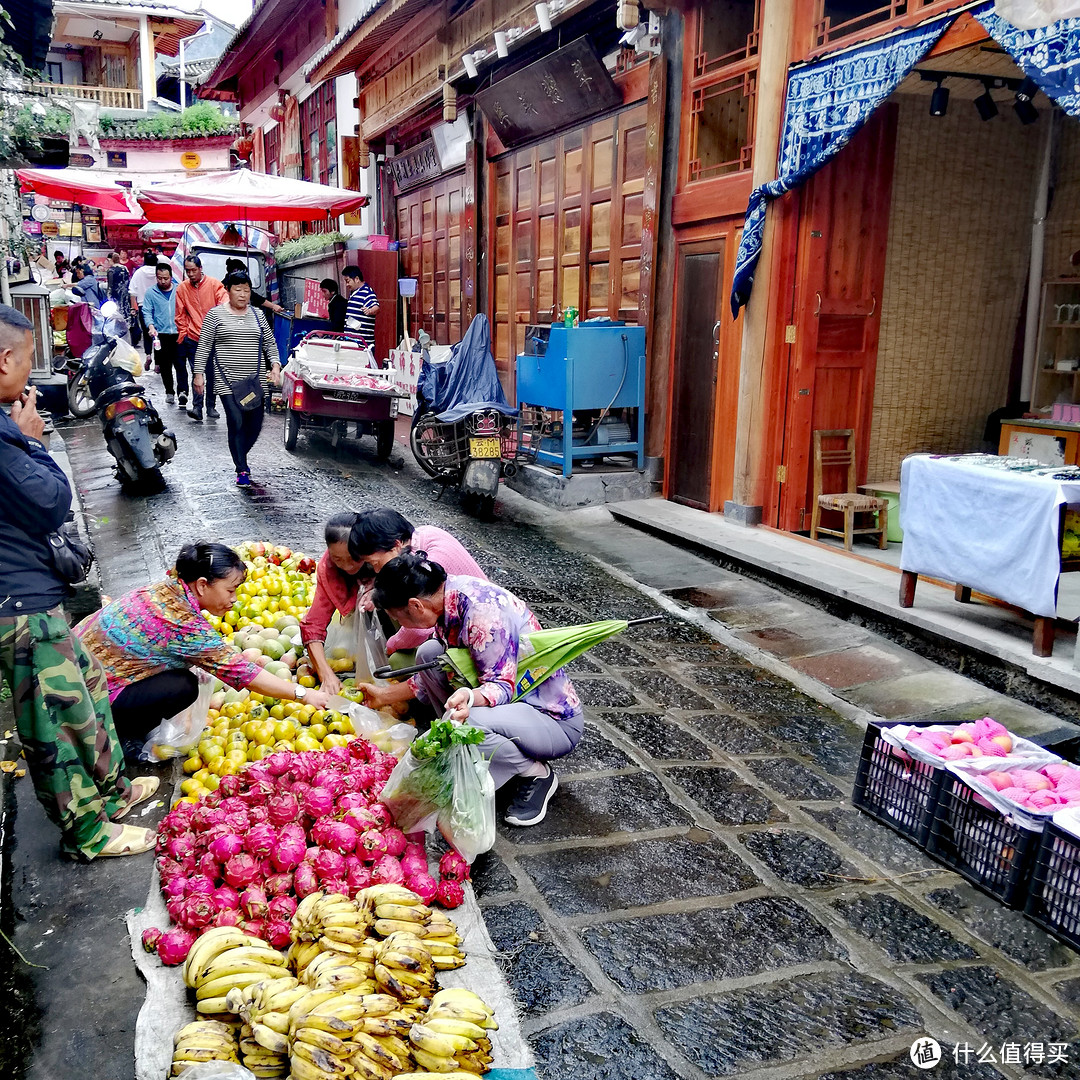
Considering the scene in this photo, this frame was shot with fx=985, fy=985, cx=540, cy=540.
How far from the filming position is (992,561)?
5.54 metres

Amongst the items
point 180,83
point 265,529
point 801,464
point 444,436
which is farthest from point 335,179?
point 180,83

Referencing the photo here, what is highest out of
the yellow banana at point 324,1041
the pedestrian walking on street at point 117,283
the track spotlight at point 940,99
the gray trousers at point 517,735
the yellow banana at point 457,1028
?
the track spotlight at point 940,99

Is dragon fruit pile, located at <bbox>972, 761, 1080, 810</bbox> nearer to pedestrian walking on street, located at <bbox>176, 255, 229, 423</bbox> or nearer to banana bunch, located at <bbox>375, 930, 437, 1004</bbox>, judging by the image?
banana bunch, located at <bbox>375, 930, 437, 1004</bbox>

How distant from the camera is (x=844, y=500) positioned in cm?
781

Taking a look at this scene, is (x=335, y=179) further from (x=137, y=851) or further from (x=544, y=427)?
(x=137, y=851)

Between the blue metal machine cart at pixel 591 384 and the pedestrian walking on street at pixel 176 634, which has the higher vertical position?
the blue metal machine cart at pixel 591 384

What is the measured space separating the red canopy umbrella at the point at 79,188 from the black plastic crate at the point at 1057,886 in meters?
15.7

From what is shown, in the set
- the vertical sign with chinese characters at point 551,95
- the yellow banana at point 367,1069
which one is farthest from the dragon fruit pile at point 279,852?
the vertical sign with chinese characters at point 551,95

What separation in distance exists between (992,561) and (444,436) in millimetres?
6027

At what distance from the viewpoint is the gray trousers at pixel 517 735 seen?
4.01 m

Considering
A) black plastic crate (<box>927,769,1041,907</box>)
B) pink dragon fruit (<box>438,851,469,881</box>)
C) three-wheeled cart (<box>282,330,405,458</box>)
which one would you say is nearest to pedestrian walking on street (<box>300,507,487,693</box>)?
pink dragon fruit (<box>438,851,469,881</box>)

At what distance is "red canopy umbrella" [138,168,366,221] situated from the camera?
48.6 feet

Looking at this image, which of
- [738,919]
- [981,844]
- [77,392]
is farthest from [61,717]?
[77,392]

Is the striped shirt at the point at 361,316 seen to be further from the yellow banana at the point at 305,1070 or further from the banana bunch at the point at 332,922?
the yellow banana at the point at 305,1070
